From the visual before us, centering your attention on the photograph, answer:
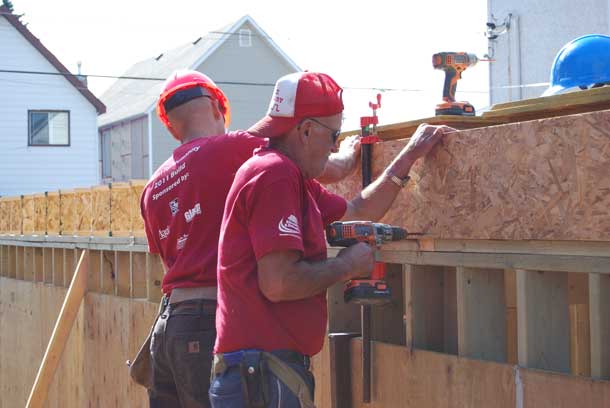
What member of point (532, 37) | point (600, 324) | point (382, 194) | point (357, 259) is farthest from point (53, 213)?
point (532, 37)

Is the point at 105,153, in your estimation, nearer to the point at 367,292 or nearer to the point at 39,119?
the point at 39,119

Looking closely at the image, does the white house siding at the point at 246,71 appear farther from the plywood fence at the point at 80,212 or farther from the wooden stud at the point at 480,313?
the wooden stud at the point at 480,313

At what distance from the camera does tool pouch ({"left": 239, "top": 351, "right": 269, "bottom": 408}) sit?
3.22 metres

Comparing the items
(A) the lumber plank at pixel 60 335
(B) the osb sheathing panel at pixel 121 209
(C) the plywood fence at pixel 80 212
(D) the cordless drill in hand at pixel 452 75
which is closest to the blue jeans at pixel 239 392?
(D) the cordless drill in hand at pixel 452 75

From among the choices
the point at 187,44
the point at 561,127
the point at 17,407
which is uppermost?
the point at 187,44

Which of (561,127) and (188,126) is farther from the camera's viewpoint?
(188,126)

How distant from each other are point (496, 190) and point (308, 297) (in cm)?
111

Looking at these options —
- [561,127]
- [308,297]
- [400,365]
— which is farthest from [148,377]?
[561,127]

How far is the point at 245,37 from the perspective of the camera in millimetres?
33375

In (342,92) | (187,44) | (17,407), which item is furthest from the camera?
(187,44)

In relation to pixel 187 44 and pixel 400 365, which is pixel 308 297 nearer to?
pixel 400 365

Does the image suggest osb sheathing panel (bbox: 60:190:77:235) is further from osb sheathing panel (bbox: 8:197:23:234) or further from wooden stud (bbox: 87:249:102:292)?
osb sheathing panel (bbox: 8:197:23:234)

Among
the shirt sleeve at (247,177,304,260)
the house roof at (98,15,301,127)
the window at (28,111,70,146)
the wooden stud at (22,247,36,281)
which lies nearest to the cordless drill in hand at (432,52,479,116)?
the shirt sleeve at (247,177,304,260)

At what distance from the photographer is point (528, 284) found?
12.8 ft
